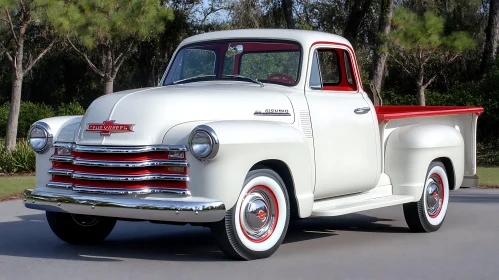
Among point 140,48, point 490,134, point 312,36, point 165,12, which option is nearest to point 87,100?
point 140,48

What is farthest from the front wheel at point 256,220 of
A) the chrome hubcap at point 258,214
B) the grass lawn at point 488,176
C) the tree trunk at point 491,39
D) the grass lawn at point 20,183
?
the tree trunk at point 491,39

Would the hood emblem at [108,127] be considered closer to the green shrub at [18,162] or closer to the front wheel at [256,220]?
the front wheel at [256,220]

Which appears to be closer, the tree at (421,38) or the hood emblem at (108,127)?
the hood emblem at (108,127)

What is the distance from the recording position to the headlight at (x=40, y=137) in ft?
25.3

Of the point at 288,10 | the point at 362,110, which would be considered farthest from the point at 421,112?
the point at 288,10

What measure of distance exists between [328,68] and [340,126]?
4.07 feet

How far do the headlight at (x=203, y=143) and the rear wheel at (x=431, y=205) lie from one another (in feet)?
10.5

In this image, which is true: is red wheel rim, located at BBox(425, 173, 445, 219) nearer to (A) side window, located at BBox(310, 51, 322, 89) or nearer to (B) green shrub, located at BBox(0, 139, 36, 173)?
(A) side window, located at BBox(310, 51, 322, 89)

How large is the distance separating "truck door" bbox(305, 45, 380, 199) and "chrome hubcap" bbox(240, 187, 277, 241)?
72 cm

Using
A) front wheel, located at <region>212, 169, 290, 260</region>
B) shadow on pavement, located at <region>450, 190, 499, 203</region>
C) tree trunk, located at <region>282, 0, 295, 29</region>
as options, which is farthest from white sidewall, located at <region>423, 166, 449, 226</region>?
tree trunk, located at <region>282, 0, 295, 29</region>

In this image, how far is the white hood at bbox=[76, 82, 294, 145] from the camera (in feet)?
23.1

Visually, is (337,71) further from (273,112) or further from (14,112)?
(14,112)

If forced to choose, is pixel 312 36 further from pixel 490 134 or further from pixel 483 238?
pixel 490 134

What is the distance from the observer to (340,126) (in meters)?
8.34
